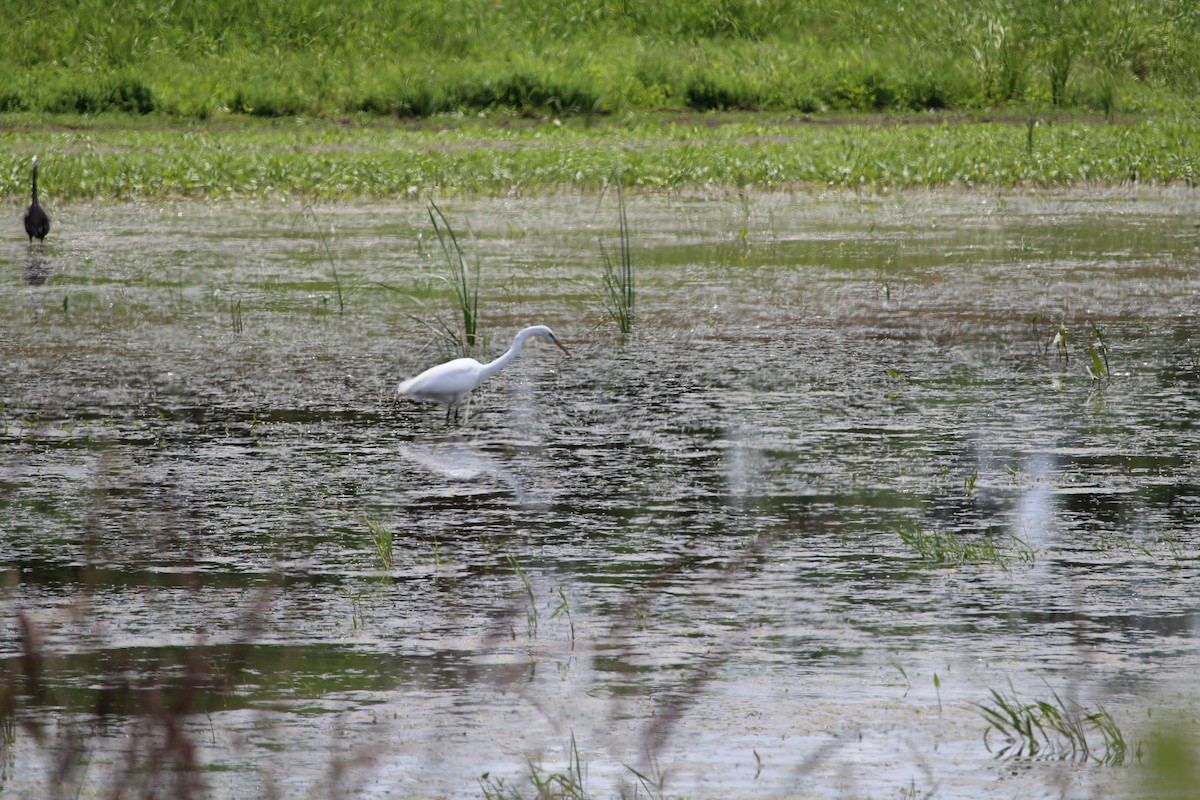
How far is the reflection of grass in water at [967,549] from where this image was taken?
5.04m

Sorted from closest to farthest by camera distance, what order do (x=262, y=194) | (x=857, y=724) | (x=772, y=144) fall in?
1. (x=857, y=724)
2. (x=262, y=194)
3. (x=772, y=144)

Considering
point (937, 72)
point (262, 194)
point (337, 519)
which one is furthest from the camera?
point (937, 72)

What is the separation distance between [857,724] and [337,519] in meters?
2.40

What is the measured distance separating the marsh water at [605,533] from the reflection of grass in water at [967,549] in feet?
0.05

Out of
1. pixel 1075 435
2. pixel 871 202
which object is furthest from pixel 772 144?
pixel 1075 435

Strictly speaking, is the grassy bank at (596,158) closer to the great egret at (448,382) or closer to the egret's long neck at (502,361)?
the egret's long neck at (502,361)

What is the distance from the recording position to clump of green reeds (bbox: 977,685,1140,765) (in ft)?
11.6

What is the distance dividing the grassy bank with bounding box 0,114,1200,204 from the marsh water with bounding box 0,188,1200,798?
194 inches

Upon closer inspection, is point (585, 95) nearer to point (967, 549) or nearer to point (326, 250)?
point (326, 250)

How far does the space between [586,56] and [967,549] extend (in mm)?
20618

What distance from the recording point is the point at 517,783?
11.3 feet

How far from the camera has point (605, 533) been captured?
5.46 m

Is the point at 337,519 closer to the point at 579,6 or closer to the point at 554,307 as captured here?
the point at 554,307

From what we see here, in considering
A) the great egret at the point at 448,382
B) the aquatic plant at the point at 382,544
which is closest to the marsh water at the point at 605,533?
the aquatic plant at the point at 382,544
